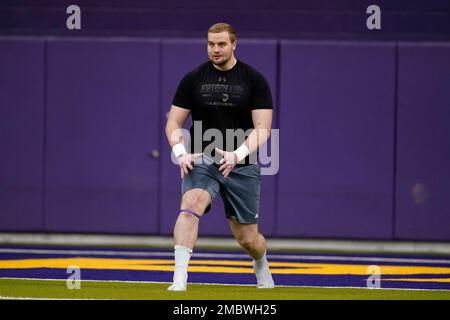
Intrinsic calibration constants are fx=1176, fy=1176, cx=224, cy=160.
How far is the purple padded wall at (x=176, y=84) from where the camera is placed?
14289 mm

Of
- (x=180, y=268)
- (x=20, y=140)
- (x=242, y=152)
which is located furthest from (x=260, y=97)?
(x=20, y=140)

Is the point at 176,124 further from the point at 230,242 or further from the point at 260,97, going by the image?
the point at 230,242

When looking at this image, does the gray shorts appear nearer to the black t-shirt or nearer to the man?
the man

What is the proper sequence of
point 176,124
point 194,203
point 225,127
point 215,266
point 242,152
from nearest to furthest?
point 194,203
point 242,152
point 225,127
point 176,124
point 215,266

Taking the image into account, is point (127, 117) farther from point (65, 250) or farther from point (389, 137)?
point (389, 137)

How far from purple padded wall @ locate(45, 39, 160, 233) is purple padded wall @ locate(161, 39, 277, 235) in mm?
133

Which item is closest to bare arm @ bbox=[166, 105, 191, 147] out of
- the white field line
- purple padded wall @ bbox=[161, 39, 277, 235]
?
the white field line

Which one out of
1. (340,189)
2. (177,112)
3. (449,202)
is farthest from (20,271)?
(449,202)

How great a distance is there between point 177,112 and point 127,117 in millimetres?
5675

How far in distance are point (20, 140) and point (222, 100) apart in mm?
6298

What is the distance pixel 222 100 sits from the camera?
8750 millimetres

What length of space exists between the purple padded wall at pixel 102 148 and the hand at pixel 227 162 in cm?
595

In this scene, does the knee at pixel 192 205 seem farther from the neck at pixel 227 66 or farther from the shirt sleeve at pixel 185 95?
the neck at pixel 227 66

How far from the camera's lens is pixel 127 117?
47.5ft
